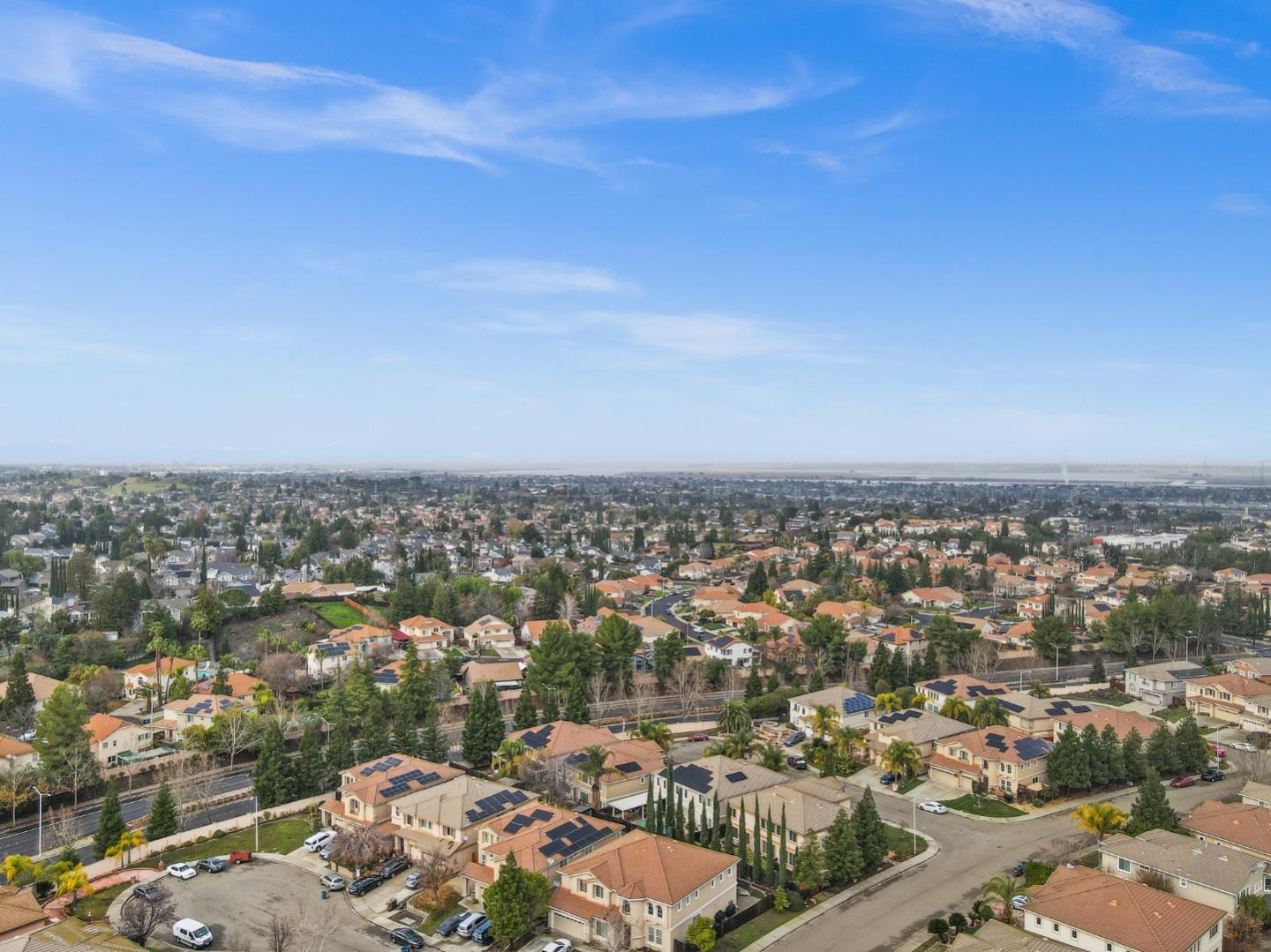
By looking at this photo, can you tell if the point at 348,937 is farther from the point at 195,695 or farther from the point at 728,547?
the point at 728,547

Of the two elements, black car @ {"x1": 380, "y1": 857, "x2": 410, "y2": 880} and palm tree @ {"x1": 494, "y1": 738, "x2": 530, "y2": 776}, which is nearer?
black car @ {"x1": 380, "y1": 857, "x2": 410, "y2": 880}

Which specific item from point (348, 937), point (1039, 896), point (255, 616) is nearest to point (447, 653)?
point (255, 616)

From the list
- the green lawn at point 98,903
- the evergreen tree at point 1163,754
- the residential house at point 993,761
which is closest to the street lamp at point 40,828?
the green lawn at point 98,903

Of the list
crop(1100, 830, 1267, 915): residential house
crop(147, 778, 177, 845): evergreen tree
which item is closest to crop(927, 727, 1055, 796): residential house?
crop(1100, 830, 1267, 915): residential house

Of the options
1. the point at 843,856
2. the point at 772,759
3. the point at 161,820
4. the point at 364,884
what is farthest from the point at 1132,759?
the point at 161,820

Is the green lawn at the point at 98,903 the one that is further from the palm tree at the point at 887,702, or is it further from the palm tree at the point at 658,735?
the palm tree at the point at 887,702

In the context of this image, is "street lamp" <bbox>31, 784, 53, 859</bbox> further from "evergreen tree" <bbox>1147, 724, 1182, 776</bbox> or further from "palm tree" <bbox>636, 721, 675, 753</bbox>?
"evergreen tree" <bbox>1147, 724, 1182, 776</bbox>

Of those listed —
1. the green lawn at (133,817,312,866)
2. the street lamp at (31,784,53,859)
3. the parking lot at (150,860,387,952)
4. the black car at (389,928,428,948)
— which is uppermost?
the black car at (389,928,428,948)
